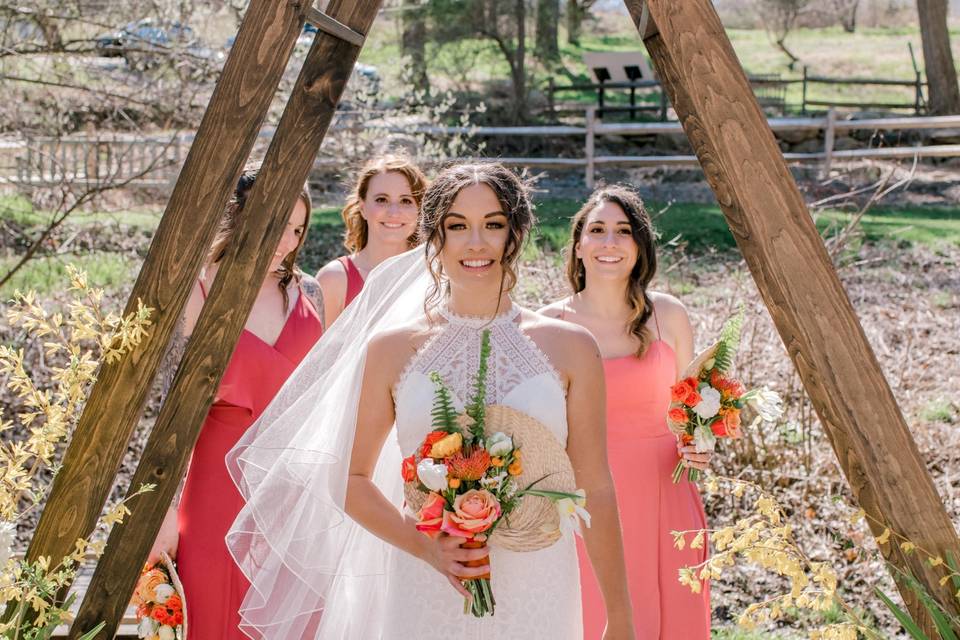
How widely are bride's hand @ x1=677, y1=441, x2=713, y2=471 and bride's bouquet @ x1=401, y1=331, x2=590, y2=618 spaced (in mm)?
1337

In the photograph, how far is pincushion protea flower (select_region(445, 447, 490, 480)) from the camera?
282cm

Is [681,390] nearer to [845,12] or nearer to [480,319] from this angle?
[480,319]

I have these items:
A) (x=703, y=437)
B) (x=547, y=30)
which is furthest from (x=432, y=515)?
(x=547, y=30)

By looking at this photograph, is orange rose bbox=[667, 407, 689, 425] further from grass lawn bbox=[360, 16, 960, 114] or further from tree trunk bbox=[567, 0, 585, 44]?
tree trunk bbox=[567, 0, 585, 44]

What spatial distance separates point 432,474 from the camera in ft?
9.24

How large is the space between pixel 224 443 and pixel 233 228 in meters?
0.78

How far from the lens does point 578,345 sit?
10.3 feet

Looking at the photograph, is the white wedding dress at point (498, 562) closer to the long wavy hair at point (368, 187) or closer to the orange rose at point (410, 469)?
the orange rose at point (410, 469)

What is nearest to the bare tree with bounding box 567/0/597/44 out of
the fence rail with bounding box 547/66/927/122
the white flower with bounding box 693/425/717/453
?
the fence rail with bounding box 547/66/927/122

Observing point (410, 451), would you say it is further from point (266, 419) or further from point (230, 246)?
point (230, 246)

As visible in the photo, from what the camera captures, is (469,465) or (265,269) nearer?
(469,465)

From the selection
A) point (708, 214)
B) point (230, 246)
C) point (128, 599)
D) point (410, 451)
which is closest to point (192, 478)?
point (128, 599)

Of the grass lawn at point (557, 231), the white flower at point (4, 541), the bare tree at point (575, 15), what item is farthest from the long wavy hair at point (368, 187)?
the bare tree at point (575, 15)

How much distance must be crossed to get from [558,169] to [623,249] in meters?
15.3
